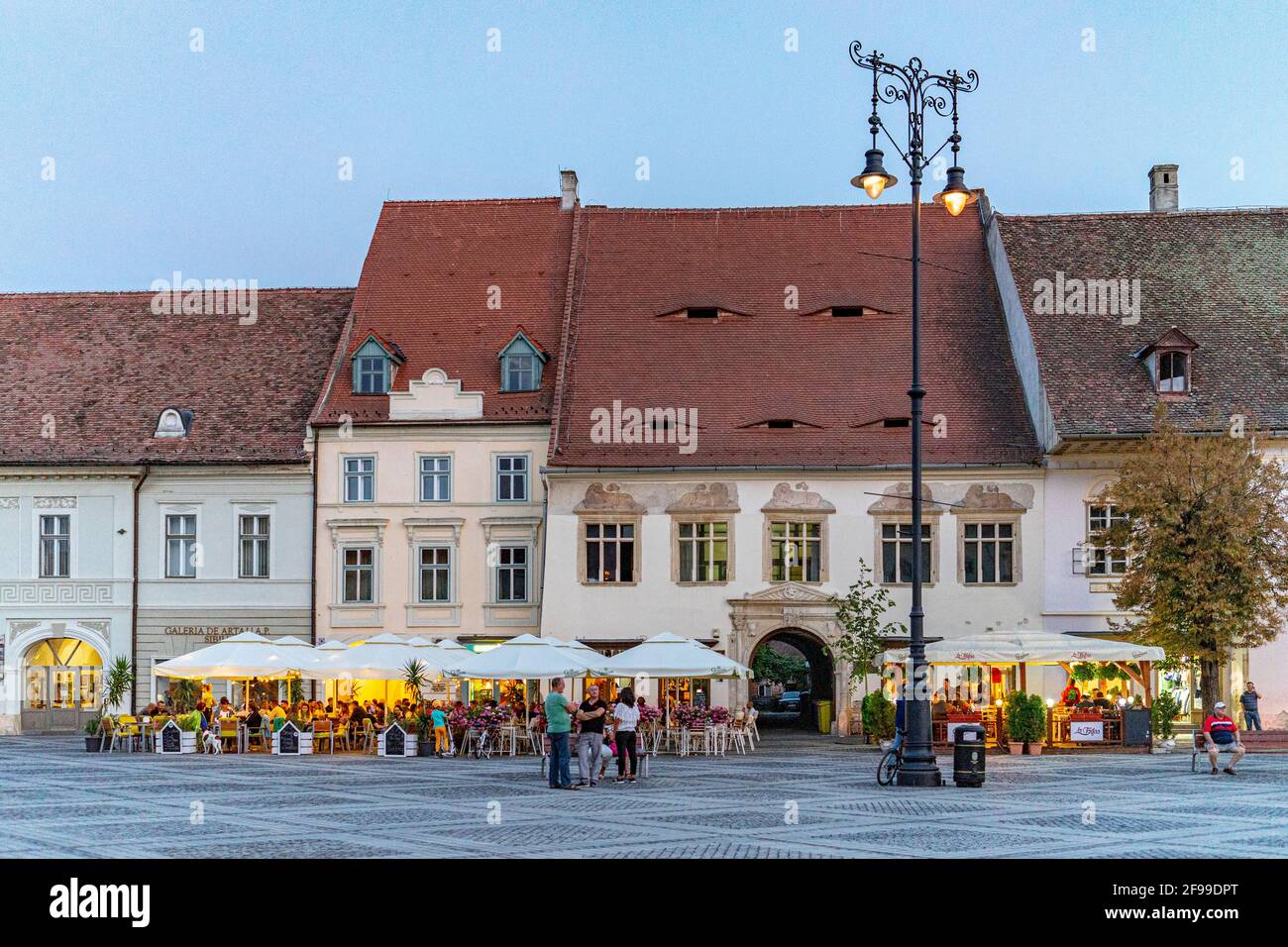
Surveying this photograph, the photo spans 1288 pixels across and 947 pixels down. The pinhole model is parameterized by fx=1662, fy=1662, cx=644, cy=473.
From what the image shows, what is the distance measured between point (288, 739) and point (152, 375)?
15.4 meters

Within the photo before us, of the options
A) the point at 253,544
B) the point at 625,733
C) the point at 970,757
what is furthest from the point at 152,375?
the point at 970,757

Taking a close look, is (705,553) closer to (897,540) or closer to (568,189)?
(897,540)

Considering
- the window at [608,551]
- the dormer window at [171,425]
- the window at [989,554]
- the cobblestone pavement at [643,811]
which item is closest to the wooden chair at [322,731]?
the cobblestone pavement at [643,811]

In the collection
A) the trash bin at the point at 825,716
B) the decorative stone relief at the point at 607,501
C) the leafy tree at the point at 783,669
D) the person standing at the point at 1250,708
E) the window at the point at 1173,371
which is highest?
the window at the point at 1173,371

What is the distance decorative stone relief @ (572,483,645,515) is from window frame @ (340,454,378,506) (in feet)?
18.3

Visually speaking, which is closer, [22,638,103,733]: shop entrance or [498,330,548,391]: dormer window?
[498,330,548,391]: dormer window

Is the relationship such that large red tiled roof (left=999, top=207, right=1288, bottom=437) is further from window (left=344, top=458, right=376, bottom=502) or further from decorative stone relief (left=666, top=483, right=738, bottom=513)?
window (left=344, top=458, right=376, bottom=502)

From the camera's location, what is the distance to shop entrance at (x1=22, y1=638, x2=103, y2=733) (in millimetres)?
43562

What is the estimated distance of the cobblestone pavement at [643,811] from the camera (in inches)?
633

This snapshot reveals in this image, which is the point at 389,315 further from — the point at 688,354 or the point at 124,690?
the point at 124,690

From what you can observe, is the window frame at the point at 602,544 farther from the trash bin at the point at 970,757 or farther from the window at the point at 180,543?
the trash bin at the point at 970,757

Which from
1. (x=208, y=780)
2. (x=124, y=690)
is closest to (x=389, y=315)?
(x=124, y=690)

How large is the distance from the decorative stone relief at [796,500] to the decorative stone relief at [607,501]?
3167mm

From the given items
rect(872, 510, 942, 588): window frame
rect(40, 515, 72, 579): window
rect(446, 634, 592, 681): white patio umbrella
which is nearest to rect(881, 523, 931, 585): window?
rect(872, 510, 942, 588): window frame
